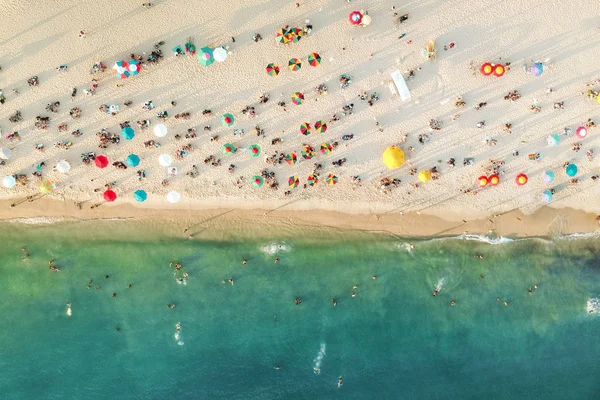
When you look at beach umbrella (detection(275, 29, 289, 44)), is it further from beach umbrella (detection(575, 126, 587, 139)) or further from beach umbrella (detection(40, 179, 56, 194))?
beach umbrella (detection(575, 126, 587, 139))

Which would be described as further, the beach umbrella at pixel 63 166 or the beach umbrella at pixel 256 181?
the beach umbrella at pixel 256 181

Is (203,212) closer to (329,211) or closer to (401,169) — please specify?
(329,211)

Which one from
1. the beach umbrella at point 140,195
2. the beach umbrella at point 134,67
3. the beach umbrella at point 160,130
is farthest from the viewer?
the beach umbrella at point 140,195

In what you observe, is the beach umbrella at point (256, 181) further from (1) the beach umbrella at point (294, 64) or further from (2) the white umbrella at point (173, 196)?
(1) the beach umbrella at point (294, 64)

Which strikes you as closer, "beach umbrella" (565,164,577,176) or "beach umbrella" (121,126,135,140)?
"beach umbrella" (121,126,135,140)

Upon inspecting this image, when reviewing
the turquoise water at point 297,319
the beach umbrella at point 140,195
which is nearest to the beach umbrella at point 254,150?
the turquoise water at point 297,319

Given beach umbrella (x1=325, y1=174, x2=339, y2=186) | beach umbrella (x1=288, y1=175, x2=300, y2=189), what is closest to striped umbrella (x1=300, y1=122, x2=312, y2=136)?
beach umbrella (x1=288, y1=175, x2=300, y2=189)

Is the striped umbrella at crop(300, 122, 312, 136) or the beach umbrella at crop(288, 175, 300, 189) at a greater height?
the striped umbrella at crop(300, 122, 312, 136)

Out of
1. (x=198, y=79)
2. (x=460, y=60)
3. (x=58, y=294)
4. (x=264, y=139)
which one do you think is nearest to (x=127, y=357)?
(x=58, y=294)
